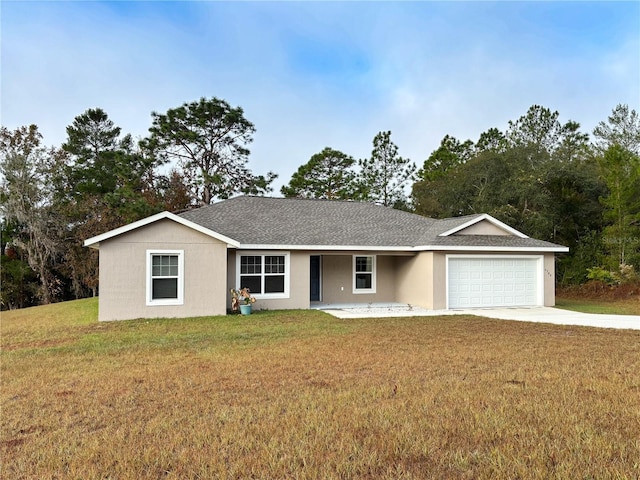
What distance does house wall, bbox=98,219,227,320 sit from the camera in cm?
1293

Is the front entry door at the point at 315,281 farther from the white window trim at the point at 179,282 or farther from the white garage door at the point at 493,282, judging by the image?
the white window trim at the point at 179,282

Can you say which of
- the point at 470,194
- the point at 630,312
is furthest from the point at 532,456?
the point at 470,194

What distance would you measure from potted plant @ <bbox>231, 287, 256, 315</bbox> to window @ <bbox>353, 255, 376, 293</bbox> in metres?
5.09

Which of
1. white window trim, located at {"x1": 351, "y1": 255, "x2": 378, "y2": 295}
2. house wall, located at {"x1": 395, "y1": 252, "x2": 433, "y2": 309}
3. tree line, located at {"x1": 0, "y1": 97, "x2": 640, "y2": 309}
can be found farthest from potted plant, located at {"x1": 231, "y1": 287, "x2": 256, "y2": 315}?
tree line, located at {"x1": 0, "y1": 97, "x2": 640, "y2": 309}

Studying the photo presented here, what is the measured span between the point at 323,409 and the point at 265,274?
36.2 feet

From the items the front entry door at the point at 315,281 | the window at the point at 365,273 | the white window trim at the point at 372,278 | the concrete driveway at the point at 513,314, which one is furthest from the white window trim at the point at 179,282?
the window at the point at 365,273

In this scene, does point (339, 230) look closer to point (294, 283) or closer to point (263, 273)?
point (294, 283)

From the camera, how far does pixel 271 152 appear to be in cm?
3362

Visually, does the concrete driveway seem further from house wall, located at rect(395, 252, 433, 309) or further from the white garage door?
the white garage door

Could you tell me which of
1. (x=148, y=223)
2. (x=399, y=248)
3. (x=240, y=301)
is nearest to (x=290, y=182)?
(x=399, y=248)

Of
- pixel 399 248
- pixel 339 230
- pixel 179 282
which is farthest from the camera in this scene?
pixel 339 230

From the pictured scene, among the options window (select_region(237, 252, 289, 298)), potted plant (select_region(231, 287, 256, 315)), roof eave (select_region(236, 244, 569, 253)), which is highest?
roof eave (select_region(236, 244, 569, 253))

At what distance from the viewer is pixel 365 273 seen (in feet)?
58.7

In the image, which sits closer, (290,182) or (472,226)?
(472,226)
